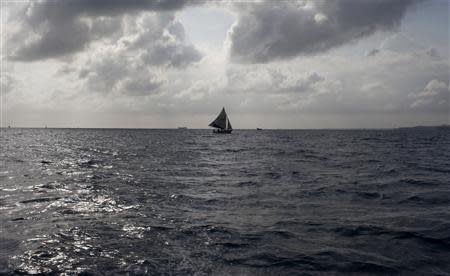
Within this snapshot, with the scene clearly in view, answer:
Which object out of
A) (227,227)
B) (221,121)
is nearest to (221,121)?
(221,121)

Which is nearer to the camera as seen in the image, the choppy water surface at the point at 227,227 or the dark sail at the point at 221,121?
the choppy water surface at the point at 227,227

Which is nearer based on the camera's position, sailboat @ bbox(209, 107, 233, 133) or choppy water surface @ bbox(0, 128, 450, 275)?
choppy water surface @ bbox(0, 128, 450, 275)

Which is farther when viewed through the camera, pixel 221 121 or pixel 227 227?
pixel 221 121

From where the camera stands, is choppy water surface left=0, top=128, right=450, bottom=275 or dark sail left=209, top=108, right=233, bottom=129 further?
dark sail left=209, top=108, right=233, bottom=129

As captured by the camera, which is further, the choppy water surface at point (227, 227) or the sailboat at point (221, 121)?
the sailboat at point (221, 121)

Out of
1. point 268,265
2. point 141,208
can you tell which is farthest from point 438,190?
point 141,208

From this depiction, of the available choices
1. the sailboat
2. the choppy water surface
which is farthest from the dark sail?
the choppy water surface

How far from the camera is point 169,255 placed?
10.6 meters

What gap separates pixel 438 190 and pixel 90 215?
19.6 m

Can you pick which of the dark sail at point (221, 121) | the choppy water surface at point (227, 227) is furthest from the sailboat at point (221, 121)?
the choppy water surface at point (227, 227)

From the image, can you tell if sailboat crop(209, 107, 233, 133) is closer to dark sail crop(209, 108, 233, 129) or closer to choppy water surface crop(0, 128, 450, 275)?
dark sail crop(209, 108, 233, 129)

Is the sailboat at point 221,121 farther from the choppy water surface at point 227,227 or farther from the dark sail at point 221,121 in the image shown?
the choppy water surface at point 227,227

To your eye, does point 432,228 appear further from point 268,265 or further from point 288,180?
point 288,180

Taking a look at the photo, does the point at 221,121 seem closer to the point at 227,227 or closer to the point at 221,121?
the point at 221,121
